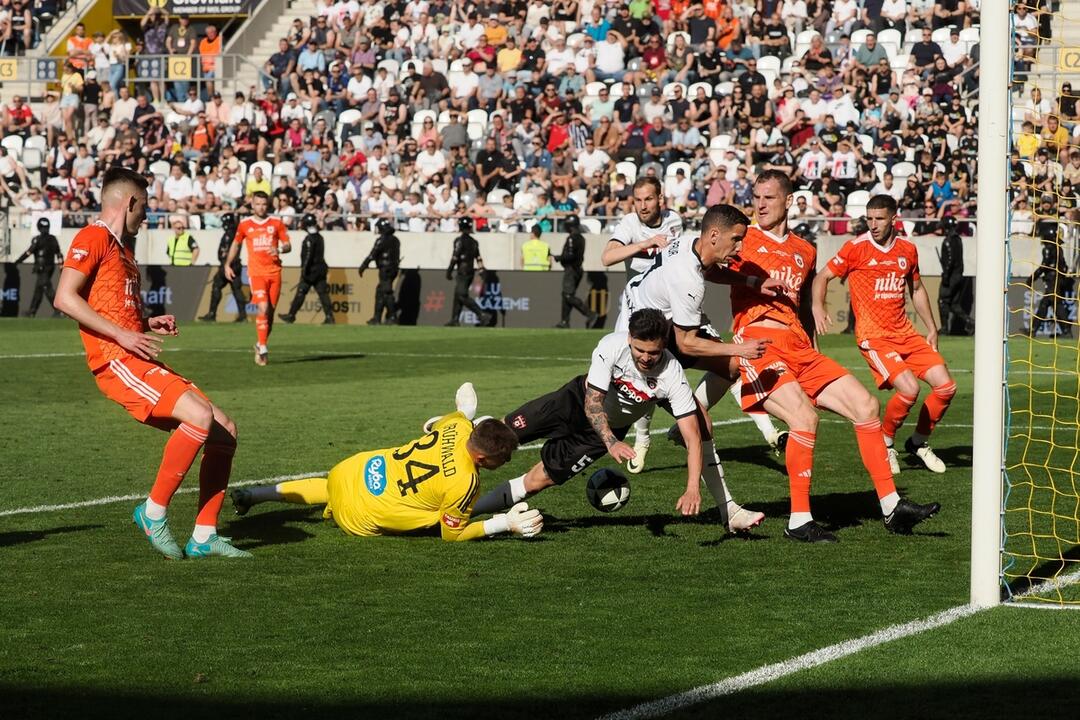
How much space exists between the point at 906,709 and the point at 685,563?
107 inches

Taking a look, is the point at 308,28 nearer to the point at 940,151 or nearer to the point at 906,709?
the point at 940,151

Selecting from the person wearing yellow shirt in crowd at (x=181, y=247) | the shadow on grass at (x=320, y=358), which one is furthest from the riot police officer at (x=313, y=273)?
the shadow on grass at (x=320, y=358)

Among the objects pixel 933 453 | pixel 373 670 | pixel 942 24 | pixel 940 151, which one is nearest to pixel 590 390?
pixel 373 670

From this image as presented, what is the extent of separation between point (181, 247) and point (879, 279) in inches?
918

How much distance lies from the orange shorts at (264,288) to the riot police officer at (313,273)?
28.1 feet

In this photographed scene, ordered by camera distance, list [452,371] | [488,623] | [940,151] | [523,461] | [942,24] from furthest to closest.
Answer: [942,24] → [940,151] → [452,371] → [523,461] → [488,623]

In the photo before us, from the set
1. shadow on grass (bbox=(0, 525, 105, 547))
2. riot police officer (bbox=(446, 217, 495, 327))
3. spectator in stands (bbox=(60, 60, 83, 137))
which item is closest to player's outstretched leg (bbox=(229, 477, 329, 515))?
shadow on grass (bbox=(0, 525, 105, 547))

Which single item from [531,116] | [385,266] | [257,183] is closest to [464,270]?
[385,266]

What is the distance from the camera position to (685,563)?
7.85 m

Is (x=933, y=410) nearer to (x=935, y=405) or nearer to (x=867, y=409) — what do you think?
(x=935, y=405)

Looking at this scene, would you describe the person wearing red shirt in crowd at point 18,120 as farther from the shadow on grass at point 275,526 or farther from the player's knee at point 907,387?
the shadow on grass at point 275,526

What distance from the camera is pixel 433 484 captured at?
8.12 m

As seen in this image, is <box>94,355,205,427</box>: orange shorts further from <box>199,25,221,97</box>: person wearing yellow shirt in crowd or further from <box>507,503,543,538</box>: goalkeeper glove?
<box>199,25,221,97</box>: person wearing yellow shirt in crowd

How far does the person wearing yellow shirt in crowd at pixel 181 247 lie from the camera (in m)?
32.6
